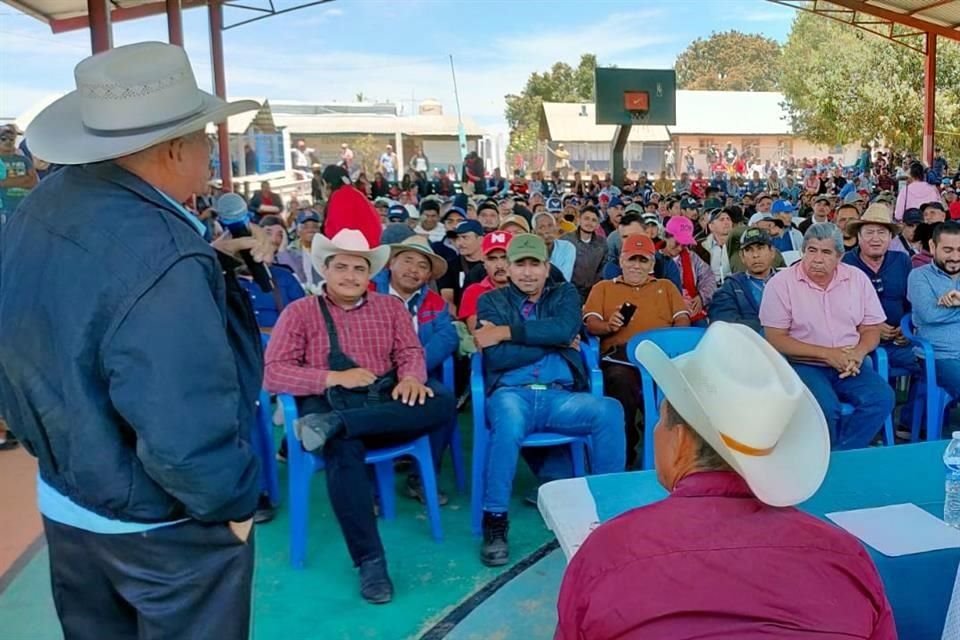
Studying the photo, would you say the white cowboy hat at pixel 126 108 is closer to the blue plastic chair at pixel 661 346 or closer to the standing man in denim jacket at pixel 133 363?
the standing man in denim jacket at pixel 133 363

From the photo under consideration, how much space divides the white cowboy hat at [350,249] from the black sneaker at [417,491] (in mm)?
909

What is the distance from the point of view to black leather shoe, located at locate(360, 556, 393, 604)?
255 cm

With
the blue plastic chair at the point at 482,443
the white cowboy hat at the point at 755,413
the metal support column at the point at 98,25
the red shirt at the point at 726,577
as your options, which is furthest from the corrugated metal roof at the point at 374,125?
the red shirt at the point at 726,577

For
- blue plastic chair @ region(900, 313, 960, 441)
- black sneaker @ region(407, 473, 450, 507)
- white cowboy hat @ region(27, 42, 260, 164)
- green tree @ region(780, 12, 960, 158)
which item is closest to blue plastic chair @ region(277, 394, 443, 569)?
black sneaker @ region(407, 473, 450, 507)

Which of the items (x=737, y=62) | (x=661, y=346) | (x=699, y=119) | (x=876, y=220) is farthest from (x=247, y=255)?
(x=737, y=62)

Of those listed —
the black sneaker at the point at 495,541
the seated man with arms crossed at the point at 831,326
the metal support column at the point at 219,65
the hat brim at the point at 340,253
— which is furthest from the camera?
the metal support column at the point at 219,65

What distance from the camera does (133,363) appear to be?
1210mm

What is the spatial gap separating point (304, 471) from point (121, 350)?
1668 millimetres

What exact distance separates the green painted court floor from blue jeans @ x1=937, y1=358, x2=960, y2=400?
1949mm

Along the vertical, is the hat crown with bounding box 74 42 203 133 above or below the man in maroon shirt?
above

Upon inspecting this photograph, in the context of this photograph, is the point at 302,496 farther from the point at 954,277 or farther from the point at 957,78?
the point at 957,78

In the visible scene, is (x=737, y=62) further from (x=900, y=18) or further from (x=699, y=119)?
(x=900, y=18)

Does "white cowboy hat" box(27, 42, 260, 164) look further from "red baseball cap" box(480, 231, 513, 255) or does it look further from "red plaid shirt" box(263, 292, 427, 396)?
"red baseball cap" box(480, 231, 513, 255)

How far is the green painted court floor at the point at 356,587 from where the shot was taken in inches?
95.5
